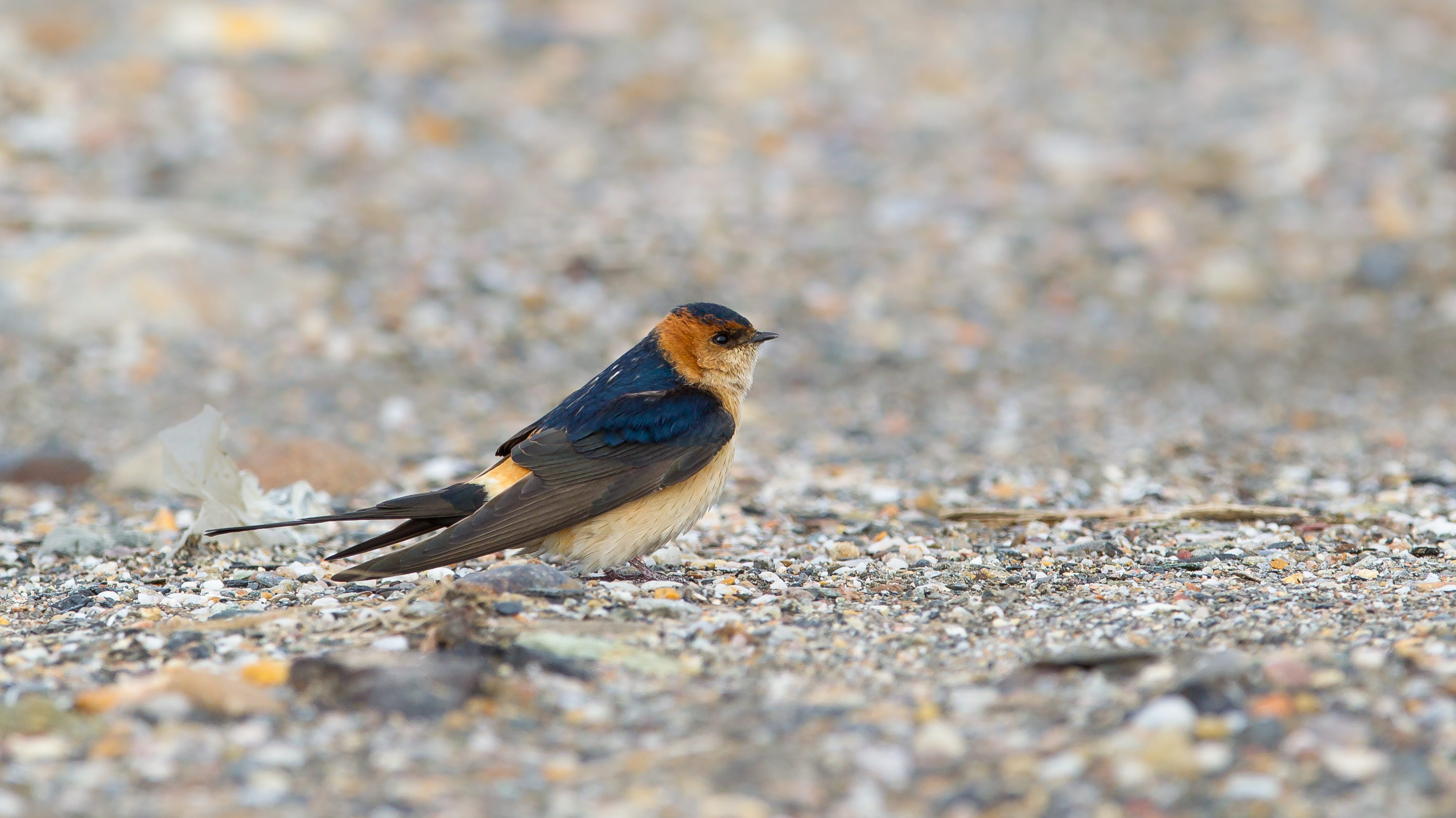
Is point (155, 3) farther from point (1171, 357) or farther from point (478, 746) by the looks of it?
point (478, 746)

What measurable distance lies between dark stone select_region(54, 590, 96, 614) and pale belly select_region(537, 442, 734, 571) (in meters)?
1.18

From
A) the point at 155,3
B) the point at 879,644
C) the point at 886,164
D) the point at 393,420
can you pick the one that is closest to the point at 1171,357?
the point at 886,164

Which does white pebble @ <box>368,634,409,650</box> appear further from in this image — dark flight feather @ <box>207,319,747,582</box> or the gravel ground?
dark flight feather @ <box>207,319,747,582</box>

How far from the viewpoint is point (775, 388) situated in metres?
7.43

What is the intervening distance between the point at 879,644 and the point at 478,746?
1046 mm

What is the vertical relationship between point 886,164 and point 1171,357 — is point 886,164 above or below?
above

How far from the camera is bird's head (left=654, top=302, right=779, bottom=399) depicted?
4.43m

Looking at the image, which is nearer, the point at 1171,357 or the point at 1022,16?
the point at 1171,357

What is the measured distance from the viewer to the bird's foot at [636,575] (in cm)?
402

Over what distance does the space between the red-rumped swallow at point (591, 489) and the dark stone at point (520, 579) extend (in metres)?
0.09

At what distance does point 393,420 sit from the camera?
672cm

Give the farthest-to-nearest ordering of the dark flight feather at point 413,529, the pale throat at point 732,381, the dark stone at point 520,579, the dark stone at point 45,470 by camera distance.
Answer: the dark stone at point 45,470
the pale throat at point 732,381
the dark flight feather at point 413,529
the dark stone at point 520,579

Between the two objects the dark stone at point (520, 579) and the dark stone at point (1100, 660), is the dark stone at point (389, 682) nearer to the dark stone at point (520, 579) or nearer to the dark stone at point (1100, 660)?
the dark stone at point (520, 579)

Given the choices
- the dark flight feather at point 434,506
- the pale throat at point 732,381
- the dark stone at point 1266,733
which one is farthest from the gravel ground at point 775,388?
the pale throat at point 732,381
